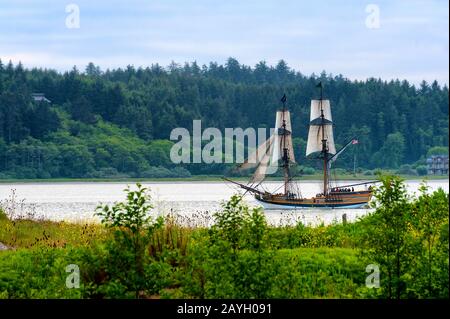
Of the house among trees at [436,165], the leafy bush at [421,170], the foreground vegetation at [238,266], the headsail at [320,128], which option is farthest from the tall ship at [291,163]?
the foreground vegetation at [238,266]

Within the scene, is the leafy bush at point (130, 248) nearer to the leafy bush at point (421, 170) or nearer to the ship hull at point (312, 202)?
the ship hull at point (312, 202)

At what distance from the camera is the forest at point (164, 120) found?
344 ft

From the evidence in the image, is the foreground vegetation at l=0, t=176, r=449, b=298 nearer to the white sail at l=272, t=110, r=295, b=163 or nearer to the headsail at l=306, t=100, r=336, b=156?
the white sail at l=272, t=110, r=295, b=163

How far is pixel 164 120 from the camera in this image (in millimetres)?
120312

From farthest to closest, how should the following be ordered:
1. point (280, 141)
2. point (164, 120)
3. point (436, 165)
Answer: point (164, 120), point (436, 165), point (280, 141)

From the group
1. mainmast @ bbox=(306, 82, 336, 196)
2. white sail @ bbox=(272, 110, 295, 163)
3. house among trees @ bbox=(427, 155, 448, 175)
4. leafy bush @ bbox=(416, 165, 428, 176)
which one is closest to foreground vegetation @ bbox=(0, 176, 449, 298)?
white sail @ bbox=(272, 110, 295, 163)

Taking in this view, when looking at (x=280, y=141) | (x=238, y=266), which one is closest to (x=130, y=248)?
(x=238, y=266)

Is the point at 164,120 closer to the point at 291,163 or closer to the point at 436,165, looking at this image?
the point at 436,165

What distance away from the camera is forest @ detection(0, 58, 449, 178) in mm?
105000

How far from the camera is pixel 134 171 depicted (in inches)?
4087

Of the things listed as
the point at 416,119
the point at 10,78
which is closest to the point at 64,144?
the point at 10,78

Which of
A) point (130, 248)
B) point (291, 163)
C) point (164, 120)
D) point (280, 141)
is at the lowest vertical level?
point (130, 248)

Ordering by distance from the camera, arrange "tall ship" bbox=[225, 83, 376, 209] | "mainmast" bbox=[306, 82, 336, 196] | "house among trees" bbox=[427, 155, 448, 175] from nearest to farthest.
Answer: "tall ship" bbox=[225, 83, 376, 209] → "mainmast" bbox=[306, 82, 336, 196] → "house among trees" bbox=[427, 155, 448, 175]
